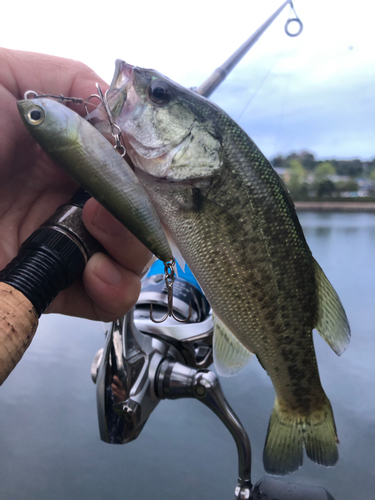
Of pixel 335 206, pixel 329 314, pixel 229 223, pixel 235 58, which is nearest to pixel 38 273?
pixel 229 223

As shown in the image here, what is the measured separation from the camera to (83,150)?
49 centimetres

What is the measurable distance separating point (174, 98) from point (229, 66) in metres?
1.02

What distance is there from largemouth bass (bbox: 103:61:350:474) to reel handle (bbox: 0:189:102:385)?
6.7 inches

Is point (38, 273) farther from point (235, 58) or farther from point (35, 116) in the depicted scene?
point (235, 58)

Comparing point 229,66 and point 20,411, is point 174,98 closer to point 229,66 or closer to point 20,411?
point 229,66

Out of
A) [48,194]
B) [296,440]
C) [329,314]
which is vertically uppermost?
[48,194]

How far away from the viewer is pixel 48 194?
946mm

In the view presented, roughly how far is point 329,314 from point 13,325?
0.60 metres

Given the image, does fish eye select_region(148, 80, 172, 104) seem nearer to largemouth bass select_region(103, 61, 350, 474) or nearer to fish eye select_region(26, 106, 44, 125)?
largemouth bass select_region(103, 61, 350, 474)

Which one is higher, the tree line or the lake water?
the tree line

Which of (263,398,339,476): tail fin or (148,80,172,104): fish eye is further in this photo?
(263,398,339,476): tail fin

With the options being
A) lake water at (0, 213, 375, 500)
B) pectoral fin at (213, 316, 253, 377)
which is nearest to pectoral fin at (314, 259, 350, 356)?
pectoral fin at (213, 316, 253, 377)

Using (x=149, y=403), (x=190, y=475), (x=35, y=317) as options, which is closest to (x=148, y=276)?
(x=149, y=403)

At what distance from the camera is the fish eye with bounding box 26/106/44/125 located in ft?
1.51
